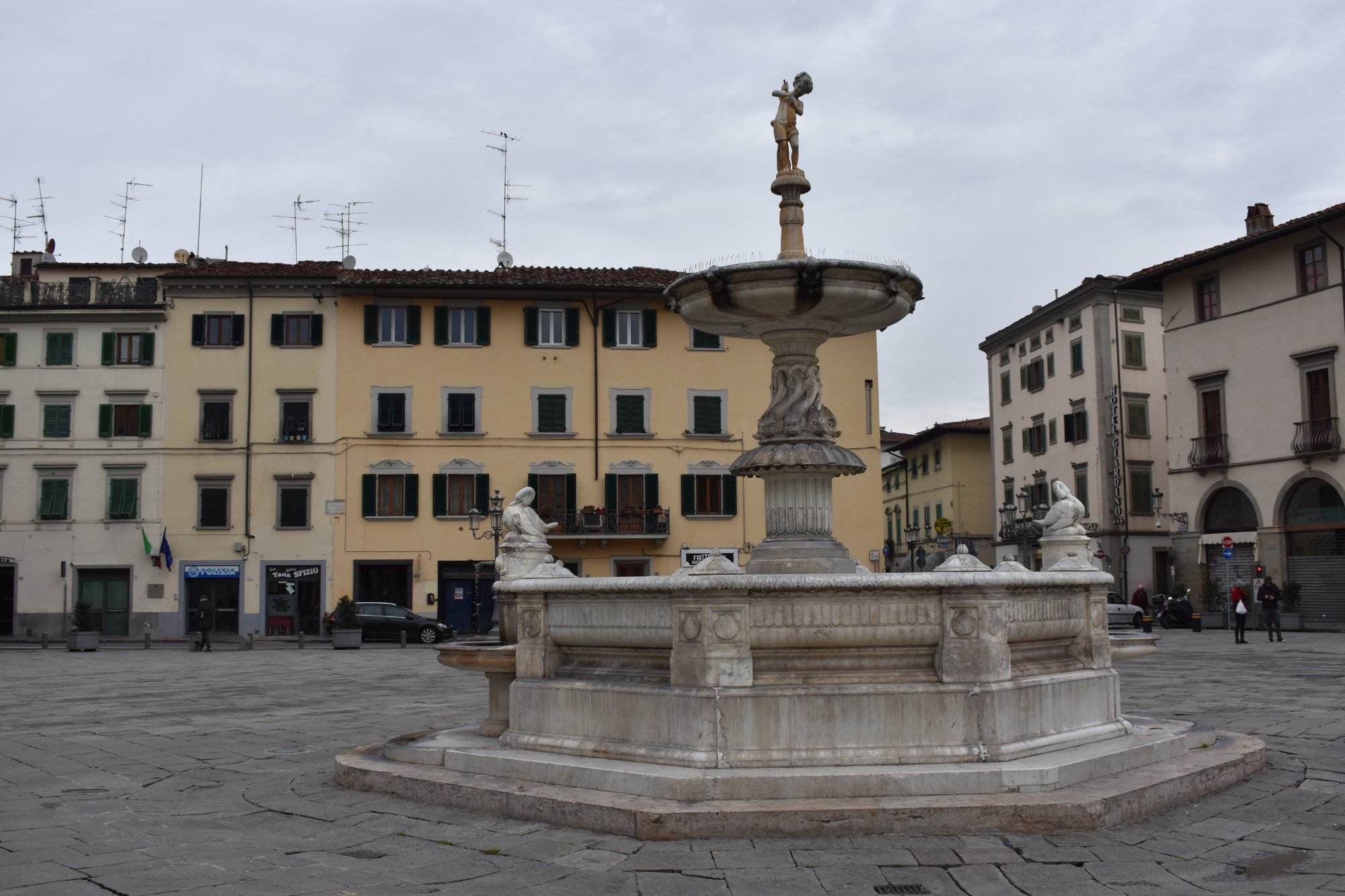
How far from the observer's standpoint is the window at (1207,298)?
39.4 m

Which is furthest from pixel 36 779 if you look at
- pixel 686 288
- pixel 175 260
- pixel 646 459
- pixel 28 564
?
pixel 175 260

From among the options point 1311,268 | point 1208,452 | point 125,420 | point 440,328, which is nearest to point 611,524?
point 440,328

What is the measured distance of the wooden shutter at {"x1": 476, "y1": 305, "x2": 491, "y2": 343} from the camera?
41250 millimetres

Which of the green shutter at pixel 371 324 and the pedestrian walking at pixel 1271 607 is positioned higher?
the green shutter at pixel 371 324

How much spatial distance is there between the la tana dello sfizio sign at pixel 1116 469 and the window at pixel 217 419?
32039mm

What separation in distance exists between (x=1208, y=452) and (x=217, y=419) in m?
31.8

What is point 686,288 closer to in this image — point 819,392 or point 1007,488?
point 819,392

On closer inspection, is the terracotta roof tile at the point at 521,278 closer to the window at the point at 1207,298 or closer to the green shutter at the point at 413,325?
the green shutter at the point at 413,325

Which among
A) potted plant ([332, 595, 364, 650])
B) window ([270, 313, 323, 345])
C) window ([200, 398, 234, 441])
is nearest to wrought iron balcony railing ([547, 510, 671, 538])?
potted plant ([332, 595, 364, 650])

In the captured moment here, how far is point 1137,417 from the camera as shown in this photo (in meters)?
49.0

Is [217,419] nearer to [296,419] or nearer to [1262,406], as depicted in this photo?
[296,419]

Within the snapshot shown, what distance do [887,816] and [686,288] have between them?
5359mm

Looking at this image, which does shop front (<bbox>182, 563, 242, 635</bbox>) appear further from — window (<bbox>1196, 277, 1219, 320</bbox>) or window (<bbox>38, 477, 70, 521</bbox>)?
window (<bbox>1196, 277, 1219, 320</bbox>)

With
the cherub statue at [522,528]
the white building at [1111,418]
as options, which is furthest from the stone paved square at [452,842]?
the white building at [1111,418]
